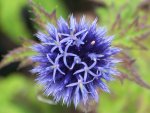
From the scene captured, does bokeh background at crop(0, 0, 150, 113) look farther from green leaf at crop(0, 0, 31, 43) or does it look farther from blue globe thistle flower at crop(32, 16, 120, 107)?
blue globe thistle flower at crop(32, 16, 120, 107)

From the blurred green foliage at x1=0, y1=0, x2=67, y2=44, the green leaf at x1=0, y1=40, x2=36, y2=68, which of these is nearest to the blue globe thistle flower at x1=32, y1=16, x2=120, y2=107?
the green leaf at x1=0, y1=40, x2=36, y2=68

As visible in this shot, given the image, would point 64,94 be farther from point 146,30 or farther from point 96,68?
point 146,30

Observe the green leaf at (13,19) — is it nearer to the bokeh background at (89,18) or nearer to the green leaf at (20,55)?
the bokeh background at (89,18)

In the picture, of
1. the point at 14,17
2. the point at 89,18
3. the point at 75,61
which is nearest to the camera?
the point at 75,61

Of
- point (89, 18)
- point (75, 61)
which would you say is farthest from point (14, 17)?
point (75, 61)

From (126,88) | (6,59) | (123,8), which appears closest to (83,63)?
(6,59)

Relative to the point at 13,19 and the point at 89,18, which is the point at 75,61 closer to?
the point at 89,18
